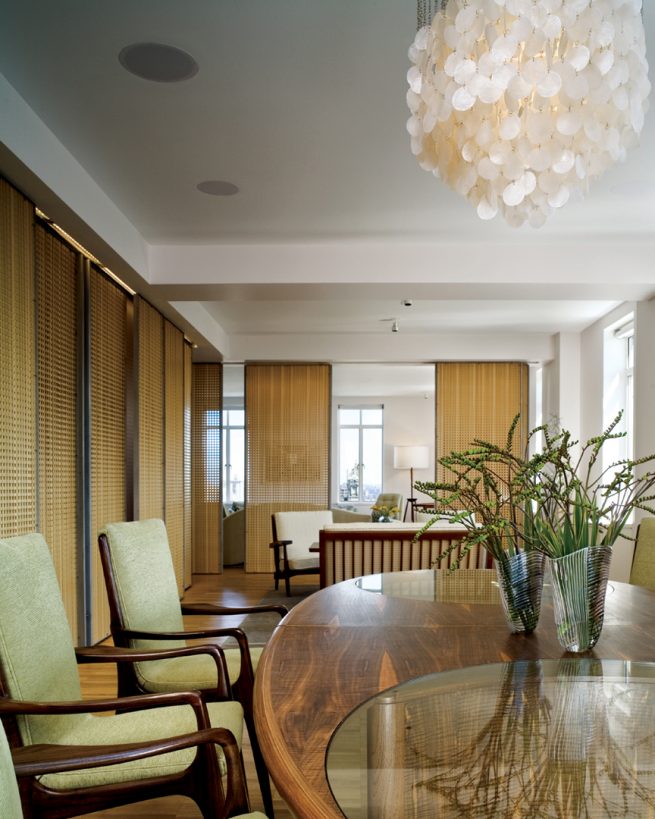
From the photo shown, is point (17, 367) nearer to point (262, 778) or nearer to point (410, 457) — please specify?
point (262, 778)

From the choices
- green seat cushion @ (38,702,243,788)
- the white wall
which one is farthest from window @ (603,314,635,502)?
the white wall

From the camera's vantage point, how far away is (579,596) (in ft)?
5.06

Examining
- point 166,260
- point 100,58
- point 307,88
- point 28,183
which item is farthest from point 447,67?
point 166,260

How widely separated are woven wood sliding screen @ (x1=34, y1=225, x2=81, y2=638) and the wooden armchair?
2.29 metres

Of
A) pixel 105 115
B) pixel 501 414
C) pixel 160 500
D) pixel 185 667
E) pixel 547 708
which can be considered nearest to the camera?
pixel 547 708

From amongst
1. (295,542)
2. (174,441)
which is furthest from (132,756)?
(295,542)

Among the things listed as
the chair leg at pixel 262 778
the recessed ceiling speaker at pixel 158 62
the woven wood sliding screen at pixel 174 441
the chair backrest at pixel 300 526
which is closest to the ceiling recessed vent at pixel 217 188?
the recessed ceiling speaker at pixel 158 62

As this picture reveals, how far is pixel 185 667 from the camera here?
2.35m

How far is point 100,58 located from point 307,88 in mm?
813

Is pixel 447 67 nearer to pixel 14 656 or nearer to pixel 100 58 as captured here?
pixel 100 58

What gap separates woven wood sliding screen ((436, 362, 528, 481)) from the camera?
8266 mm

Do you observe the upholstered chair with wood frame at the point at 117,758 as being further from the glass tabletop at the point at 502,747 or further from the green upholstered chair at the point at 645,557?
the green upholstered chair at the point at 645,557

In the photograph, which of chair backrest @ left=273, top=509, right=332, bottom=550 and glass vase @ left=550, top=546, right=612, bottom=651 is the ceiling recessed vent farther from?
chair backrest @ left=273, top=509, right=332, bottom=550

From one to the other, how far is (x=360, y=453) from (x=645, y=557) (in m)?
10.6
